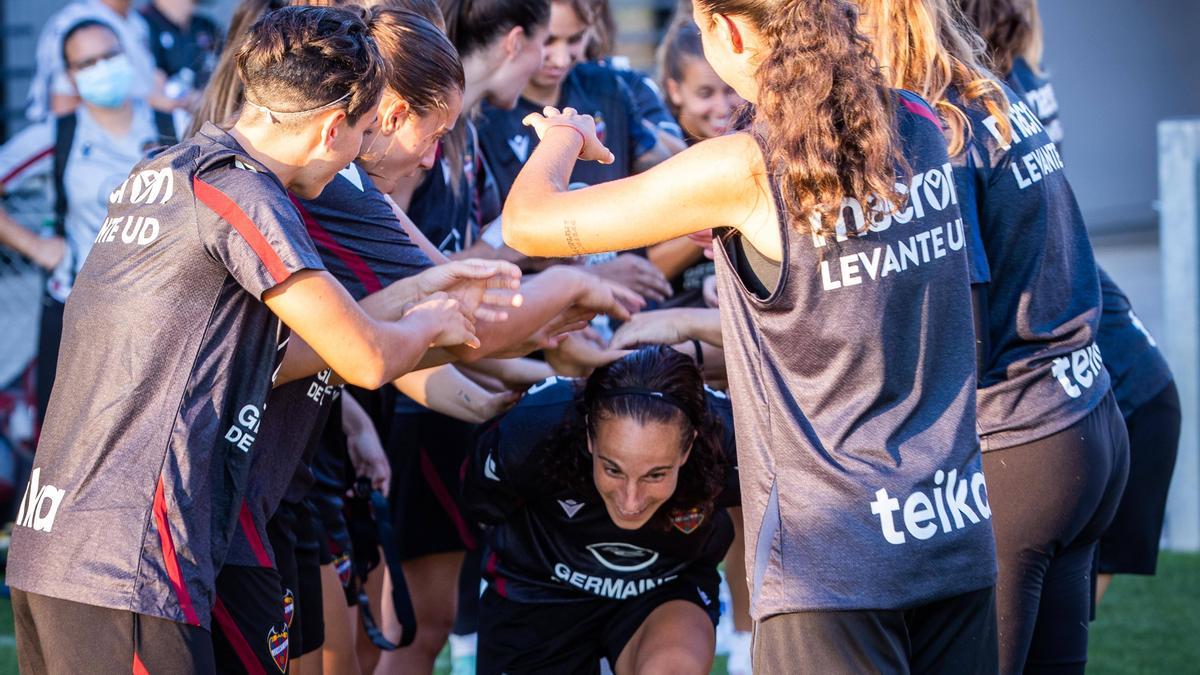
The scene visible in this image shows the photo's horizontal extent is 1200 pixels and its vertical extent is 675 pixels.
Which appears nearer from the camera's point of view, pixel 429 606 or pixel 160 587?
pixel 160 587

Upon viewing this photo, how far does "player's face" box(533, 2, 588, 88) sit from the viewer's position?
4457 millimetres

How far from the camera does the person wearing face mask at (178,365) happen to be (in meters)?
2.36

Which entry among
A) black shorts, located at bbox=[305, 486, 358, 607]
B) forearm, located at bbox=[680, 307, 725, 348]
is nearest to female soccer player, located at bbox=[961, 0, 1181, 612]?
forearm, located at bbox=[680, 307, 725, 348]

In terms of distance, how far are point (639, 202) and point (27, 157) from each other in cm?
443

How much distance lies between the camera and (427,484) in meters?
4.28

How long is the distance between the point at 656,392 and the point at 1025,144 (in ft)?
3.83

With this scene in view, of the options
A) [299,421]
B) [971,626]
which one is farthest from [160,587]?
[971,626]

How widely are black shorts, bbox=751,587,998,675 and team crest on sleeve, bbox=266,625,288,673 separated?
1.07m

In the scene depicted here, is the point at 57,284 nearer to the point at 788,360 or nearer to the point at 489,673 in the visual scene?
the point at 489,673

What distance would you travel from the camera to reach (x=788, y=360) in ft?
7.22

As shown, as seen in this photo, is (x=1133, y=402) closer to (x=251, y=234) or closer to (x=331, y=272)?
(x=331, y=272)

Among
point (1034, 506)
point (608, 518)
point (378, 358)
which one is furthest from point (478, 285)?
point (1034, 506)

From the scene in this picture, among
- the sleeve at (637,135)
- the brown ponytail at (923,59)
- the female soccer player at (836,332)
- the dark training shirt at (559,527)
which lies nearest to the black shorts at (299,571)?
the dark training shirt at (559,527)

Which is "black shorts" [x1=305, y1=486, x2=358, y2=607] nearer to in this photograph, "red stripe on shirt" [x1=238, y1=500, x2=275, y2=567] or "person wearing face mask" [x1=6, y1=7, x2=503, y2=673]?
"red stripe on shirt" [x1=238, y1=500, x2=275, y2=567]
